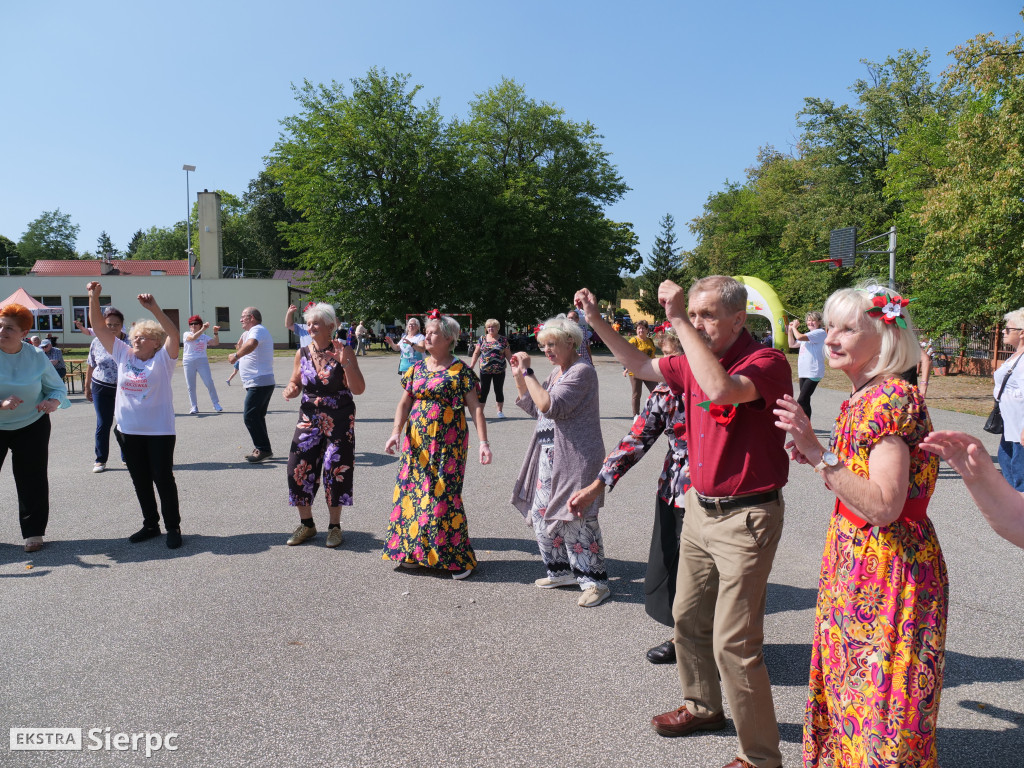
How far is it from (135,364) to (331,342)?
5.38 feet

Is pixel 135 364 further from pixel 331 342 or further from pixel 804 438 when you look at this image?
pixel 804 438

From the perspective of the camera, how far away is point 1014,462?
207 inches

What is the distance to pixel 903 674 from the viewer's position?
2.15 m

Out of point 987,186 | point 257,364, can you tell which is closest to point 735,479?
point 257,364

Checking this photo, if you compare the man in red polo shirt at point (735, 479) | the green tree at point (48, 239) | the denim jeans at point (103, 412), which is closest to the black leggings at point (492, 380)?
the denim jeans at point (103, 412)

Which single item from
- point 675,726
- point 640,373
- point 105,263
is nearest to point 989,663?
point 675,726

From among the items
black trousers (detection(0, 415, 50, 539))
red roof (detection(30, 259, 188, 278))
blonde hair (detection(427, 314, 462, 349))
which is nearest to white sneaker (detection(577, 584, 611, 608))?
blonde hair (detection(427, 314, 462, 349))

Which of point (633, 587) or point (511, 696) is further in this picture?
point (633, 587)

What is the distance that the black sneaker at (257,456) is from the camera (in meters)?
9.10

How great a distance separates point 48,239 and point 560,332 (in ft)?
368

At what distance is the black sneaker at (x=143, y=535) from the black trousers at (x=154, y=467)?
265 millimetres

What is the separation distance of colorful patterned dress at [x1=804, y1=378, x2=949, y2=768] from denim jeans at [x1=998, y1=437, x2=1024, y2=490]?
3.73 meters

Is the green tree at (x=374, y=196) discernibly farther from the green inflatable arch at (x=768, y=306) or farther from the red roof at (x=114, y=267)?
the green inflatable arch at (x=768, y=306)

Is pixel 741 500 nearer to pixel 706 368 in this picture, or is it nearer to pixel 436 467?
pixel 706 368
